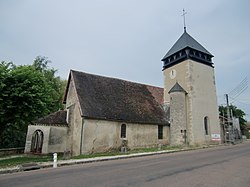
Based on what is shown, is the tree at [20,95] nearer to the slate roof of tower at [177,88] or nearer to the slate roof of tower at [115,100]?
the slate roof of tower at [115,100]

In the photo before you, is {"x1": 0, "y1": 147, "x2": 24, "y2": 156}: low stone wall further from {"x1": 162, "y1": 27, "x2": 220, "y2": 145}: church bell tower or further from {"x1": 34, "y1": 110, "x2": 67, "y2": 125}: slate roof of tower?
{"x1": 162, "y1": 27, "x2": 220, "y2": 145}: church bell tower

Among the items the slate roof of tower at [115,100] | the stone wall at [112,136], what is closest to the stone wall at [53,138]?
the stone wall at [112,136]

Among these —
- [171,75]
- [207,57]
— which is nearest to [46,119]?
[171,75]

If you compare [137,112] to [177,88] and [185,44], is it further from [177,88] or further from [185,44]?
[185,44]

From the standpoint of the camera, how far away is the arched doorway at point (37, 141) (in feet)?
64.9

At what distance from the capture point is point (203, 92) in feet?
80.3

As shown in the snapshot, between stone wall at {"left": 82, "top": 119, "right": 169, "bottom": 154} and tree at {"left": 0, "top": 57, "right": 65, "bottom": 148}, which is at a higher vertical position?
tree at {"left": 0, "top": 57, "right": 65, "bottom": 148}

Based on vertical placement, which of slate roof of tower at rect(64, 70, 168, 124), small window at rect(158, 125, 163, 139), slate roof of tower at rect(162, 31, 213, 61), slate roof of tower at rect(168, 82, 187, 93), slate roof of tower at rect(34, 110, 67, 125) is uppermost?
slate roof of tower at rect(162, 31, 213, 61)

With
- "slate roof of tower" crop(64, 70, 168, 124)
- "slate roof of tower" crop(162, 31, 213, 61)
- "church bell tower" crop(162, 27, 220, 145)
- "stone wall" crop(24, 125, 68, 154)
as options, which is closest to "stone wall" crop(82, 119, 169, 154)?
"slate roof of tower" crop(64, 70, 168, 124)

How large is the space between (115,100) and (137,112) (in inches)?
101

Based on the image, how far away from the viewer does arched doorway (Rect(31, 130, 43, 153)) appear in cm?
1977

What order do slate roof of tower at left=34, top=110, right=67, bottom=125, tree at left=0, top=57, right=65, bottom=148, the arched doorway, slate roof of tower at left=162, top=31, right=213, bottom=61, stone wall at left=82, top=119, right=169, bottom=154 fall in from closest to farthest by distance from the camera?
tree at left=0, top=57, right=65, bottom=148
stone wall at left=82, top=119, right=169, bottom=154
slate roof of tower at left=34, top=110, right=67, bottom=125
the arched doorway
slate roof of tower at left=162, top=31, right=213, bottom=61

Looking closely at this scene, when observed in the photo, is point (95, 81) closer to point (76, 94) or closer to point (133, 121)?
point (76, 94)

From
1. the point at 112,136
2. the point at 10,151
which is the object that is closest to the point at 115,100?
the point at 112,136
